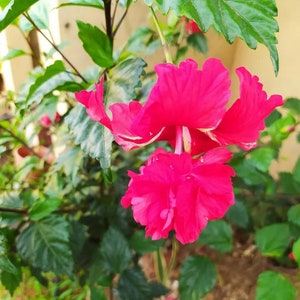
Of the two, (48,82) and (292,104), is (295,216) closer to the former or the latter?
(292,104)

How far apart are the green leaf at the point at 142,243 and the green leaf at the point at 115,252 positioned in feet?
0.14

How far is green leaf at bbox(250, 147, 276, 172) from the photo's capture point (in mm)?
939

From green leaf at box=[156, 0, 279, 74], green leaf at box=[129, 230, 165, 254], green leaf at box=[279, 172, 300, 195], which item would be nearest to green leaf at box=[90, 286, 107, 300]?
green leaf at box=[129, 230, 165, 254]

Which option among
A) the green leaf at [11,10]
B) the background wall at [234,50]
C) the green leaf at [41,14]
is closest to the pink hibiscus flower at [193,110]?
the green leaf at [11,10]

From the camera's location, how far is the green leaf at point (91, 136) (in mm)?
516

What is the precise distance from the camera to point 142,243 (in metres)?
1.00

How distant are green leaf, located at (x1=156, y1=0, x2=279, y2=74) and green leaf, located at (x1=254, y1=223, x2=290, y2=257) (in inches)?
25.0

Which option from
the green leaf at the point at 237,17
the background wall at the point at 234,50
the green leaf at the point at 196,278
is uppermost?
the green leaf at the point at 237,17

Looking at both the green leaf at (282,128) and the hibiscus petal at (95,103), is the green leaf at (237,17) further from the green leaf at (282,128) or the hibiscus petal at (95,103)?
the green leaf at (282,128)

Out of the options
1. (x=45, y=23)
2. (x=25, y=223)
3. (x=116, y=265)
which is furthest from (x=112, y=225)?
(x=45, y=23)

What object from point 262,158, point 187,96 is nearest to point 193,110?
point 187,96

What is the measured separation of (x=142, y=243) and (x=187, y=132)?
0.62 meters

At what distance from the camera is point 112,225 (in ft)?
3.37

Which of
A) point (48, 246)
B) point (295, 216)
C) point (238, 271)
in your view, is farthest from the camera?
point (238, 271)
